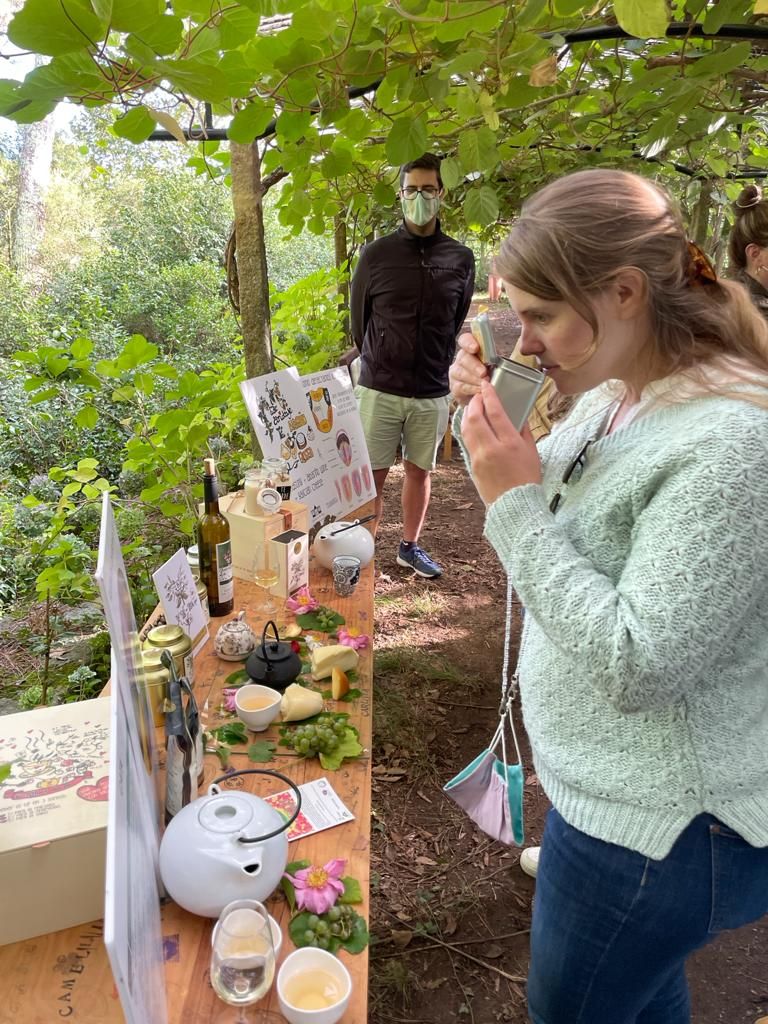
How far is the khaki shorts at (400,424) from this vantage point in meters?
3.34

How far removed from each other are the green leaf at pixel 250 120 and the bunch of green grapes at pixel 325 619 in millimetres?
1069

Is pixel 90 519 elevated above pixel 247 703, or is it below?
below

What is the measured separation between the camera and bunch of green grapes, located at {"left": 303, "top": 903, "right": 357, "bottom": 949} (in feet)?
2.84

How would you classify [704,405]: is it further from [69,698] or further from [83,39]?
[69,698]

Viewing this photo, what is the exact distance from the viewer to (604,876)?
2.83 feet

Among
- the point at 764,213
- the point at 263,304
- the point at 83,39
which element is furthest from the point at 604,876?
the point at 764,213

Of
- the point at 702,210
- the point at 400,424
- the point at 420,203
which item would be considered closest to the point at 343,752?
Answer: the point at 400,424

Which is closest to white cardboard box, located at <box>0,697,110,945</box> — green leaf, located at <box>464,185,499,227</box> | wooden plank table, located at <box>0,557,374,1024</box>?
wooden plank table, located at <box>0,557,374,1024</box>

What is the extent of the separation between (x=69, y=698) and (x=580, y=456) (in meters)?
2.17

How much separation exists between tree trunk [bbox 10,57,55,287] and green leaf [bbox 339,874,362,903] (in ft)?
33.1

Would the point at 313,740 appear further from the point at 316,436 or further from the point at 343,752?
the point at 316,436

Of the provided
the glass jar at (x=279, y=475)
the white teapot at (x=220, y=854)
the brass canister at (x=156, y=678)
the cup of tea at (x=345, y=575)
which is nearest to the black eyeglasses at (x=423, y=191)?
the glass jar at (x=279, y=475)

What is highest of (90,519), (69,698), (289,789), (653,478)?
(653,478)

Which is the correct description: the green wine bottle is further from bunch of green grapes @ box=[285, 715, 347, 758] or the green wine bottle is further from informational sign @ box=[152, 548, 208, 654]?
bunch of green grapes @ box=[285, 715, 347, 758]
